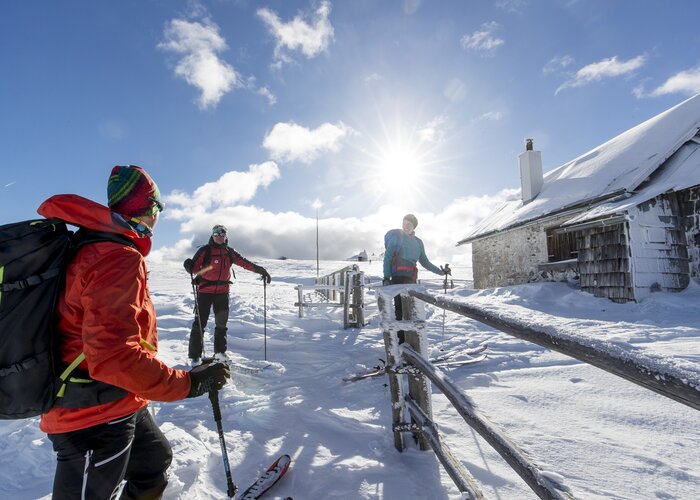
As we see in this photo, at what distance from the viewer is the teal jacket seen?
230 inches

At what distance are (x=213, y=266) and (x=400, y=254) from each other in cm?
302

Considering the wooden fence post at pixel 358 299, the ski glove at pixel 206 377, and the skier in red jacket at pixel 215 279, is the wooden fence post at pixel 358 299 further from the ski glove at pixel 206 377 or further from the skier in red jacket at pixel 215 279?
the ski glove at pixel 206 377

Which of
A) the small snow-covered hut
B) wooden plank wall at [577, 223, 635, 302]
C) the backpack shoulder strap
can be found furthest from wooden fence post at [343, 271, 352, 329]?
the backpack shoulder strap

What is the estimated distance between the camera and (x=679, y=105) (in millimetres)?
13500

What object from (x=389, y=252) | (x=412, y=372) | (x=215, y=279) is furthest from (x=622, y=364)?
(x=215, y=279)

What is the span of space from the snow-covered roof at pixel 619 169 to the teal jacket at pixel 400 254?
7.62 metres

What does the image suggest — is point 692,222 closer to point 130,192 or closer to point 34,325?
point 130,192

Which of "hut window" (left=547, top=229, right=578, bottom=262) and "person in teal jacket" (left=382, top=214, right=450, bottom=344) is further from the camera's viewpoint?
"hut window" (left=547, top=229, right=578, bottom=262)

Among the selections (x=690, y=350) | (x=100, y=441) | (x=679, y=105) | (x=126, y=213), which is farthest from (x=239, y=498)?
(x=679, y=105)

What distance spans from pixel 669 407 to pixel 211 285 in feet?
18.9

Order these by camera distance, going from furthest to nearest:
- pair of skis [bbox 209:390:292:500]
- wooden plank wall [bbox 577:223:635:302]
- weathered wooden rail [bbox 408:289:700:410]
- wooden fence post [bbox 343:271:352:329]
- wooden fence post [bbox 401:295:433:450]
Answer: wooden plank wall [bbox 577:223:635:302], wooden fence post [bbox 343:271:352:329], wooden fence post [bbox 401:295:433:450], pair of skis [bbox 209:390:292:500], weathered wooden rail [bbox 408:289:700:410]

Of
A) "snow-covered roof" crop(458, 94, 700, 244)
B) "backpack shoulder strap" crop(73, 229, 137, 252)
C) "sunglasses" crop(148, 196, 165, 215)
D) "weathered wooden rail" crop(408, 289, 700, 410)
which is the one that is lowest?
"weathered wooden rail" crop(408, 289, 700, 410)

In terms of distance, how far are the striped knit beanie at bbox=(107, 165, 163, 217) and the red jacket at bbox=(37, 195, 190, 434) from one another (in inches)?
10.3

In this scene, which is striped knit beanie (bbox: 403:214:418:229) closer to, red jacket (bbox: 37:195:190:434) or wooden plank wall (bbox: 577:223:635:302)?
red jacket (bbox: 37:195:190:434)
